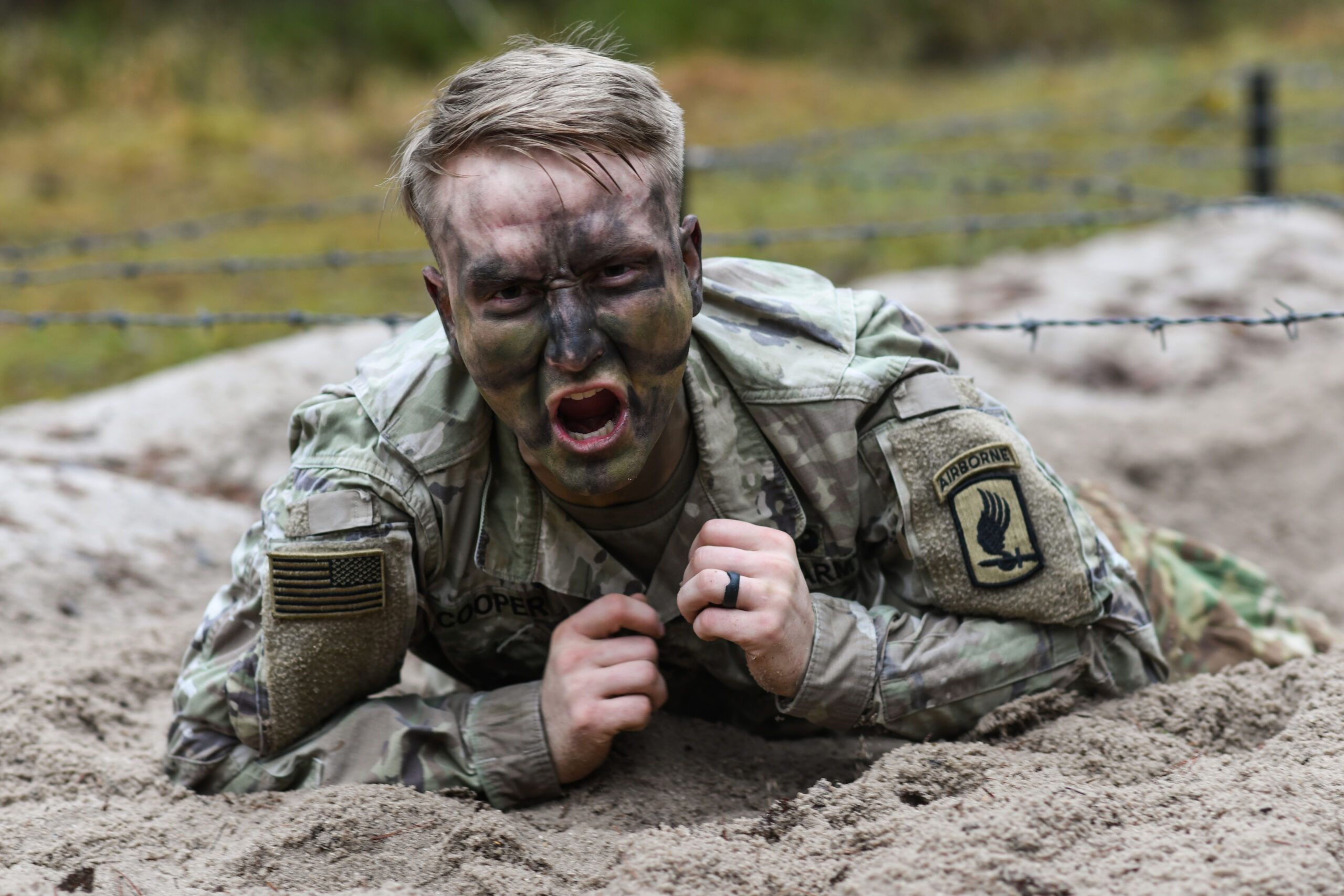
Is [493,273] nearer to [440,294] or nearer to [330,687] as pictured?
[440,294]

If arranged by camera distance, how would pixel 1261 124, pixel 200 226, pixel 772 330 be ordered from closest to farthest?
pixel 772 330 → pixel 200 226 → pixel 1261 124

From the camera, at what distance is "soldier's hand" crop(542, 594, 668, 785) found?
2.25 meters

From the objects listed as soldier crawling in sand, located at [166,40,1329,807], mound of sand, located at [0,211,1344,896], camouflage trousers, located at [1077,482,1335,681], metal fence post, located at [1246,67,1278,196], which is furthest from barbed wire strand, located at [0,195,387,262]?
metal fence post, located at [1246,67,1278,196]

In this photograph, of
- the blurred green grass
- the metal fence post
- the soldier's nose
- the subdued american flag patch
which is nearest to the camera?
the soldier's nose

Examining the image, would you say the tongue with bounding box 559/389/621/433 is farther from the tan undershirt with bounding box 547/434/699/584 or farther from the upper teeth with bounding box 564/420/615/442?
the tan undershirt with bounding box 547/434/699/584

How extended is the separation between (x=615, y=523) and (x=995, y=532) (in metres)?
0.63

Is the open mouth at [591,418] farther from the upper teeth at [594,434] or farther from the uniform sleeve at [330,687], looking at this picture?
the uniform sleeve at [330,687]

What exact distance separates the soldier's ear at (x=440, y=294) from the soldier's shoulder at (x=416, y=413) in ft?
0.38

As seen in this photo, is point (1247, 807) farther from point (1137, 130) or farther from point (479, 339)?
point (1137, 130)

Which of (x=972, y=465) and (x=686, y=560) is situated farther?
(x=686, y=560)

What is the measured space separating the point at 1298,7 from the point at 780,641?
19.6 metres

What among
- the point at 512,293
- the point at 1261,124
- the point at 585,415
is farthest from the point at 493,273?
the point at 1261,124

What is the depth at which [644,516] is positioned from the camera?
93.0 inches

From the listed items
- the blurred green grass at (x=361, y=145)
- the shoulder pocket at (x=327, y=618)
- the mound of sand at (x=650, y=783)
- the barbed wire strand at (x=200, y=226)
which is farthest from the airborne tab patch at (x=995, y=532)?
the barbed wire strand at (x=200, y=226)
